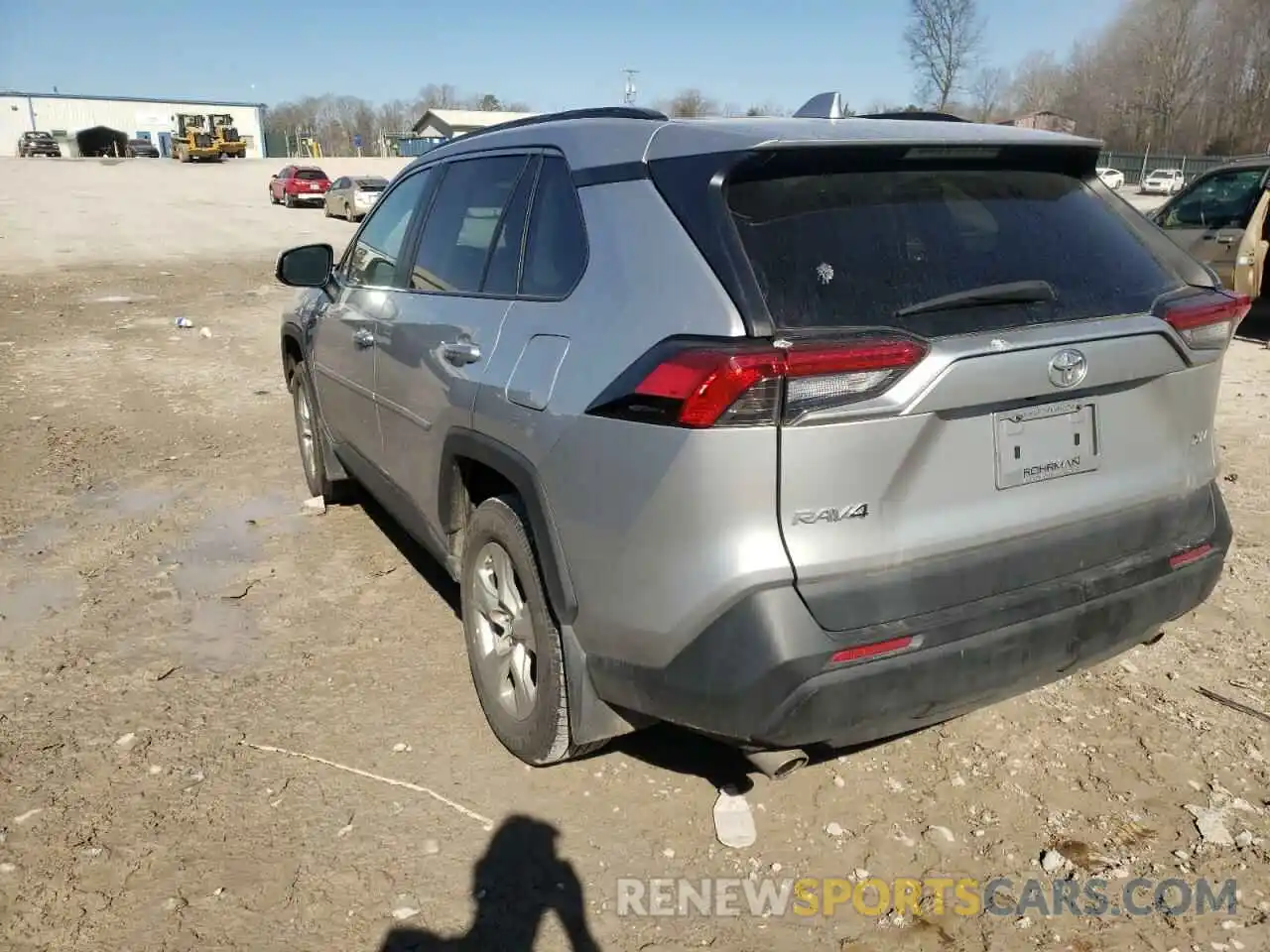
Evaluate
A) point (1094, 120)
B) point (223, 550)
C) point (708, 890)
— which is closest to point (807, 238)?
point (708, 890)

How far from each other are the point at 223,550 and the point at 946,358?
4013 mm

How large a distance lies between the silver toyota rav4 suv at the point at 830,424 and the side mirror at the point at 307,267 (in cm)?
212

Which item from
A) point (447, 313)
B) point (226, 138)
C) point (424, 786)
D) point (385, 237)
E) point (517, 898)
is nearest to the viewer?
point (517, 898)

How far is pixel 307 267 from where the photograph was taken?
4.74 m

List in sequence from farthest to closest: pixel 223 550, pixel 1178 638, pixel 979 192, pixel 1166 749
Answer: pixel 223 550
pixel 1178 638
pixel 1166 749
pixel 979 192

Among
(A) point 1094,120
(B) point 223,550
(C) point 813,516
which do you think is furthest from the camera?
(A) point 1094,120

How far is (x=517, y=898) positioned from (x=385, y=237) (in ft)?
9.38

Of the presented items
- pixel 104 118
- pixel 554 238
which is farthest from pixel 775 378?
pixel 104 118

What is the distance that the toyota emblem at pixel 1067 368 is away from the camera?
2.27m

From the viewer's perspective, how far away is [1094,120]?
270 feet

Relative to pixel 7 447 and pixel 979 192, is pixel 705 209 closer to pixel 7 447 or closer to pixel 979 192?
pixel 979 192

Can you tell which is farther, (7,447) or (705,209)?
(7,447)

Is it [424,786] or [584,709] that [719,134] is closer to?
[584,709]

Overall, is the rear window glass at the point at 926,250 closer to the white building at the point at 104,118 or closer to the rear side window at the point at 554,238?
the rear side window at the point at 554,238
